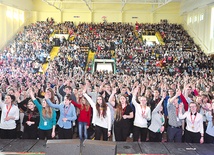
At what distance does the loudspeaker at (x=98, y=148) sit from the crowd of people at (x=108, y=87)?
6.19ft

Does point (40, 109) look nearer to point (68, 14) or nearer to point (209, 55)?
point (209, 55)

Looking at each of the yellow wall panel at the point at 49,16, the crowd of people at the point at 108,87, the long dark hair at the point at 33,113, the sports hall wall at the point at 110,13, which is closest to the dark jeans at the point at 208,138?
the crowd of people at the point at 108,87

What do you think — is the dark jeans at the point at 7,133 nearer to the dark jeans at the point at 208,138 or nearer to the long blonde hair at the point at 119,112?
the long blonde hair at the point at 119,112

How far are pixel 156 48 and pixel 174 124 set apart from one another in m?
17.9

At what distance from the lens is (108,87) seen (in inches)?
279

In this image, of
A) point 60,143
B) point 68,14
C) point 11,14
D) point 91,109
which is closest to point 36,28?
point 11,14

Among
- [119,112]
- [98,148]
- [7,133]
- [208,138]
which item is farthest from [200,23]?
[98,148]

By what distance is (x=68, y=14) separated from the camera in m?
31.2

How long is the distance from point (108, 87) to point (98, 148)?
12.1 feet

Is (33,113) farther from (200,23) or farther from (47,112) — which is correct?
(200,23)

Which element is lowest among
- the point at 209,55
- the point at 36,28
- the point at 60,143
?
the point at 60,143

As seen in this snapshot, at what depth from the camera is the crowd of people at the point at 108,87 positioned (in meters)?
5.50

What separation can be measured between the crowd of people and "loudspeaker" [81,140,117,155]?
189 centimetres

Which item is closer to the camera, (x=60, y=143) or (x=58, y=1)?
(x=60, y=143)
